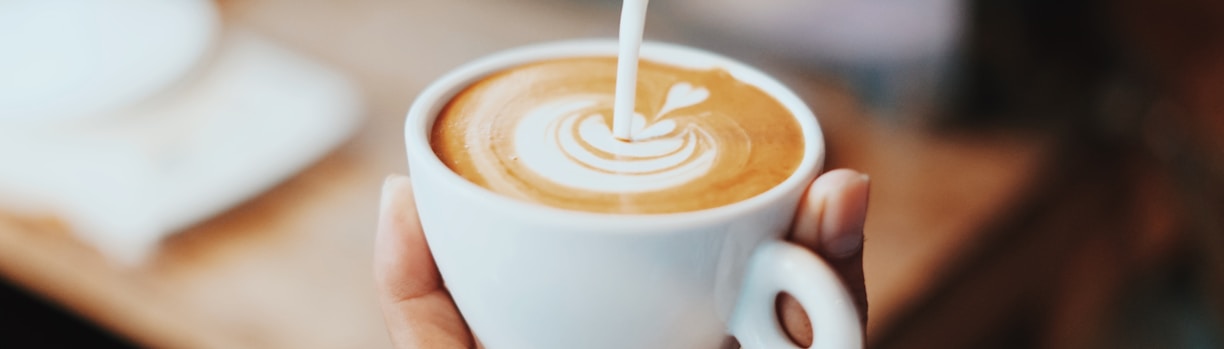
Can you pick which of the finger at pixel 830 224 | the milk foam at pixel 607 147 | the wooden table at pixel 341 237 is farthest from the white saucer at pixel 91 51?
the finger at pixel 830 224

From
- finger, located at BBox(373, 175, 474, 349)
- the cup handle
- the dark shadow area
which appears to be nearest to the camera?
the cup handle

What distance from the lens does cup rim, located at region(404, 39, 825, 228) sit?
1.21 ft

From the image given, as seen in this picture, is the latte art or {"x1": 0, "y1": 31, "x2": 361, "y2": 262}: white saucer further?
{"x1": 0, "y1": 31, "x2": 361, "y2": 262}: white saucer

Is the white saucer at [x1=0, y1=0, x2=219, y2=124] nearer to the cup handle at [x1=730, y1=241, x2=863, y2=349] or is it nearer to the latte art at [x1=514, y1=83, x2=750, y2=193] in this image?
the latte art at [x1=514, y1=83, x2=750, y2=193]

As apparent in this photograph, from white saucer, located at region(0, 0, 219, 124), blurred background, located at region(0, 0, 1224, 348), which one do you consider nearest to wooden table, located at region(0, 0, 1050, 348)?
blurred background, located at region(0, 0, 1224, 348)

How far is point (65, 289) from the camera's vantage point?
2.56 feet

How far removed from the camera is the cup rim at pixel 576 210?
1.21ft

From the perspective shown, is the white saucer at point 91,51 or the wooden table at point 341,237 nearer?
the wooden table at point 341,237

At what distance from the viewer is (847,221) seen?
0.44m

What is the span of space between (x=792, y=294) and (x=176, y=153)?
0.67 meters

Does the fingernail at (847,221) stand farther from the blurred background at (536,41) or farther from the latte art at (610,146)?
the blurred background at (536,41)

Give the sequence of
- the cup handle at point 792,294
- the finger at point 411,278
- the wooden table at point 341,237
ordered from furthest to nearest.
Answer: the wooden table at point 341,237, the finger at point 411,278, the cup handle at point 792,294

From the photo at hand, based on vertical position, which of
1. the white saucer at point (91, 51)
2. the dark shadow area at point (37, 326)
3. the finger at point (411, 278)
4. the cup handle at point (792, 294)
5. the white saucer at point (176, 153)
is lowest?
the cup handle at point (792, 294)

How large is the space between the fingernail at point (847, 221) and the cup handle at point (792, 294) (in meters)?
0.04
